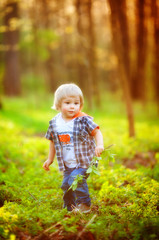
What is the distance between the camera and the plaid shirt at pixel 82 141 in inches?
127

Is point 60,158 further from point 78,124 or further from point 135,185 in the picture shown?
point 135,185

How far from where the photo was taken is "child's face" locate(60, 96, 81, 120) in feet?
10.7

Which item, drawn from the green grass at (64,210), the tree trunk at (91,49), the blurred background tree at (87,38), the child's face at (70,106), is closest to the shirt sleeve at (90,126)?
the child's face at (70,106)

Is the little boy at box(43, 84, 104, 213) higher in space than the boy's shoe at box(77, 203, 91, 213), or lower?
higher

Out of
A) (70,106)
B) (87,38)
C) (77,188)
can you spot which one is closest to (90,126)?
(70,106)

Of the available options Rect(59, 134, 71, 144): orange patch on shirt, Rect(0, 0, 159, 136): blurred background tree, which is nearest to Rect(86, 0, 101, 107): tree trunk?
Rect(0, 0, 159, 136): blurred background tree

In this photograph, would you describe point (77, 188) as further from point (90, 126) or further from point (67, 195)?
point (90, 126)

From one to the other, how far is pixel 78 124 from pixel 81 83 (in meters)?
19.0

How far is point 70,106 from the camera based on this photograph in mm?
3260

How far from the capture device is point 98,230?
2.74 meters

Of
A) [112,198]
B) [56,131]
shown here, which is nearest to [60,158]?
[56,131]

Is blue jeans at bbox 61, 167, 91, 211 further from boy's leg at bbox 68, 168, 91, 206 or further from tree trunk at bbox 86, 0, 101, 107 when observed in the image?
tree trunk at bbox 86, 0, 101, 107

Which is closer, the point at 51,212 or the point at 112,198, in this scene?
the point at 51,212

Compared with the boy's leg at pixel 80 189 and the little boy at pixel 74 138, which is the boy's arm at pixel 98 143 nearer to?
the little boy at pixel 74 138
